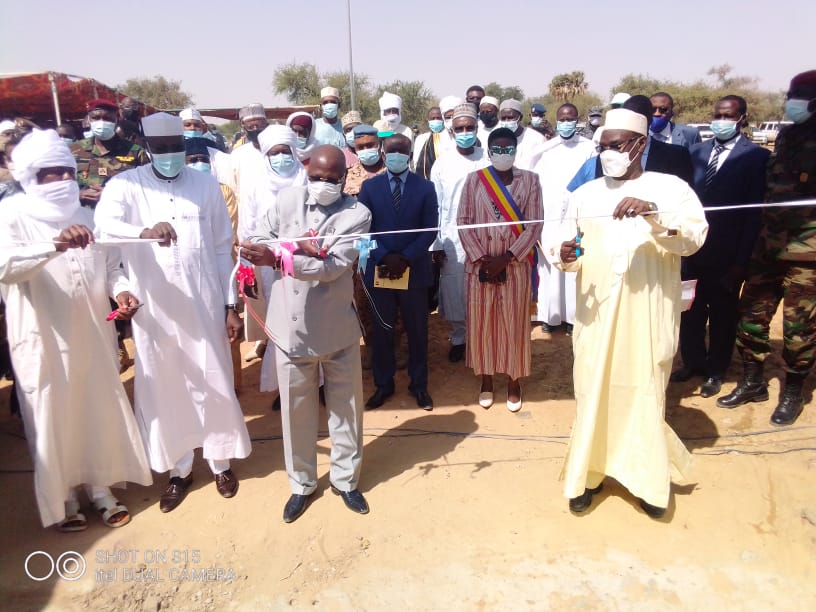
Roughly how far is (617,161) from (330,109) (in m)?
6.02

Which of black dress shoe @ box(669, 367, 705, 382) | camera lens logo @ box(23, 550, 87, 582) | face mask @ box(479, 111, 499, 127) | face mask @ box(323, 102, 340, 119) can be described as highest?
face mask @ box(323, 102, 340, 119)

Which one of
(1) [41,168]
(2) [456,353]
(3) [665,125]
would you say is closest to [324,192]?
(1) [41,168]

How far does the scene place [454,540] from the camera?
3.18m

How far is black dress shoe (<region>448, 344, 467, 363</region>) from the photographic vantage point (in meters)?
5.81

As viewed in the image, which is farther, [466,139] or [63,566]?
[466,139]

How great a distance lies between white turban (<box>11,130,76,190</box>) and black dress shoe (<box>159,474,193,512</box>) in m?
1.95

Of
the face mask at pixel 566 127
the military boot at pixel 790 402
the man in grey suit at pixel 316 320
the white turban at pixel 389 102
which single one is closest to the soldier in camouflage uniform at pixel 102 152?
the man in grey suit at pixel 316 320

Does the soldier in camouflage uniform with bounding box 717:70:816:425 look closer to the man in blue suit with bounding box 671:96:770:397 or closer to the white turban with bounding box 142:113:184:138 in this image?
the man in blue suit with bounding box 671:96:770:397

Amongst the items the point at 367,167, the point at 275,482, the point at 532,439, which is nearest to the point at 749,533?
the point at 532,439

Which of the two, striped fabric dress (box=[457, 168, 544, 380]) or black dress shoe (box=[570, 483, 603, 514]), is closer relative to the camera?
black dress shoe (box=[570, 483, 603, 514])

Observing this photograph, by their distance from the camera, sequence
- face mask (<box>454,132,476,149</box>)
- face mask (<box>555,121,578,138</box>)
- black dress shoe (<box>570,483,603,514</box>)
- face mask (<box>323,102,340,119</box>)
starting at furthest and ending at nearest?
face mask (<box>323,102,340,119</box>) → face mask (<box>555,121,578,138</box>) → face mask (<box>454,132,476,149</box>) → black dress shoe (<box>570,483,603,514</box>)

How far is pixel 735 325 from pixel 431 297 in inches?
121

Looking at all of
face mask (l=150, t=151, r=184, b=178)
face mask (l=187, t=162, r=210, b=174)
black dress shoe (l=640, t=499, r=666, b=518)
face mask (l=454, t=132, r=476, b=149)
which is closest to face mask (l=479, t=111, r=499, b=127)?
face mask (l=454, t=132, r=476, b=149)

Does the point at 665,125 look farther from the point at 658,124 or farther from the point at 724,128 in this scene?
the point at 724,128
